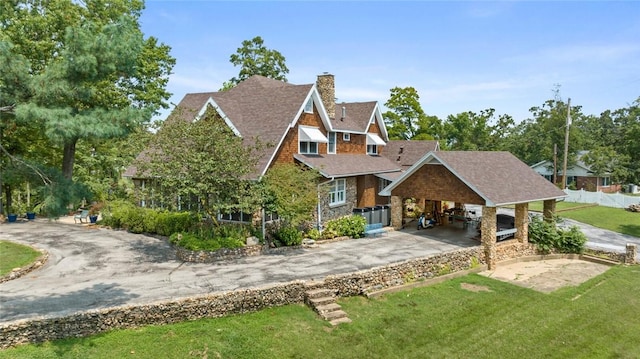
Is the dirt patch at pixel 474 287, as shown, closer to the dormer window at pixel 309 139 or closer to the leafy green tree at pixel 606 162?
the dormer window at pixel 309 139

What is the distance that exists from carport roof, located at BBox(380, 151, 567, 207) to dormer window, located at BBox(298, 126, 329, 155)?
5535 millimetres

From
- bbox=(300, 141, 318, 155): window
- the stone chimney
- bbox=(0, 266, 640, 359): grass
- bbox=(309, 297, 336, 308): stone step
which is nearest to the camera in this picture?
bbox=(0, 266, 640, 359): grass

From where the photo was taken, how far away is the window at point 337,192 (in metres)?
26.8

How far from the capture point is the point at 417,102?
55.1m

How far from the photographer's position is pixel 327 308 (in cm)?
1473

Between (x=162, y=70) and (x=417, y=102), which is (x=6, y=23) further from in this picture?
(x=417, y=102)

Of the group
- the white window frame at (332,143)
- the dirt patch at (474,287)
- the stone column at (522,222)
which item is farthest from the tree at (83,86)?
the stone column at (522,222)

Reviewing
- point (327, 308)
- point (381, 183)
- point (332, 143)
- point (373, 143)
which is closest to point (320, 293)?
point (327, 308)

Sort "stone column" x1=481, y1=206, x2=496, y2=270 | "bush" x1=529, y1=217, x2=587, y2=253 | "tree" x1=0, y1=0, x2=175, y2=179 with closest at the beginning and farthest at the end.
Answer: "tree" x1=0, y1=0, x2=175, y2=179, "stone column" x1=481, y1=206, x2=496, y2=270, "bush" x1=529, y1=217, x2=587, y2=253

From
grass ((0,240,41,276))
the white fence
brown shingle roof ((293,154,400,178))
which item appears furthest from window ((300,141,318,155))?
the white fence

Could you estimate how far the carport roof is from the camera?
71.8 ft

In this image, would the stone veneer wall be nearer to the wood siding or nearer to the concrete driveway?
the concrete driveway

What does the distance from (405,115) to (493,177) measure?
32.7 metres

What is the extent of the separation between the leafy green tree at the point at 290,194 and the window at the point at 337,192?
5.25 m
